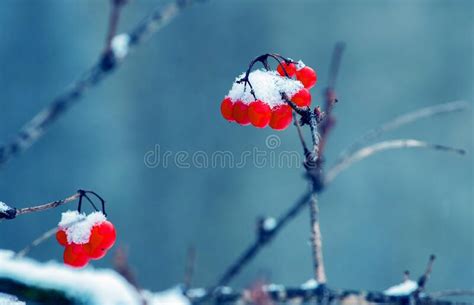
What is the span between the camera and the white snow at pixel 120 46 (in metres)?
2.83

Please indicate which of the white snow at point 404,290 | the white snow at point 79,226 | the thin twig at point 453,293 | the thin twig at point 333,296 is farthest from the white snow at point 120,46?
the thin twig at point 453,293

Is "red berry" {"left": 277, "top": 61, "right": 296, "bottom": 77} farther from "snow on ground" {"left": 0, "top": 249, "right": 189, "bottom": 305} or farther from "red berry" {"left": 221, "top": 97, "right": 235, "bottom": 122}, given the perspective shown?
"snow on ground" {"left": 0, "top": 249, "right": 189, "bottom": 305}

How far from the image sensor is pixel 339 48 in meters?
1.56

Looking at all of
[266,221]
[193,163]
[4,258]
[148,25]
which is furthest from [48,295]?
[193,163]

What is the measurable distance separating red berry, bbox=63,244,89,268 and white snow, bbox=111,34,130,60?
3.72 ft

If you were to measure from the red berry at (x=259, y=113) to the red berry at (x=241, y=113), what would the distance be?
0.11 ft

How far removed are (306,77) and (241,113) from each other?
26cm

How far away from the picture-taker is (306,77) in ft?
6.28

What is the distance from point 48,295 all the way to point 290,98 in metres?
0.89

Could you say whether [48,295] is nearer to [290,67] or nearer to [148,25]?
[290,67]

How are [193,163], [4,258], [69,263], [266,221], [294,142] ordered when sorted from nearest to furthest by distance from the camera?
[4,258], [69,263], [266,221], [294,142], [193,163]

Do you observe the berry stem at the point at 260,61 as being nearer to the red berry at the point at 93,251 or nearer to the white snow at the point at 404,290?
the red berry at the point at 93,251

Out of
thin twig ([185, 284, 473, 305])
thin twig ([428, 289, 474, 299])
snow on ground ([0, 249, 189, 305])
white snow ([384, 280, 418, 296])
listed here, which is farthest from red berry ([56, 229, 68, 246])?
thin twig ([428, 289, 474, 299])

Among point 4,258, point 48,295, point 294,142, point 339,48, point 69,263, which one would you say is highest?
point 294,142
